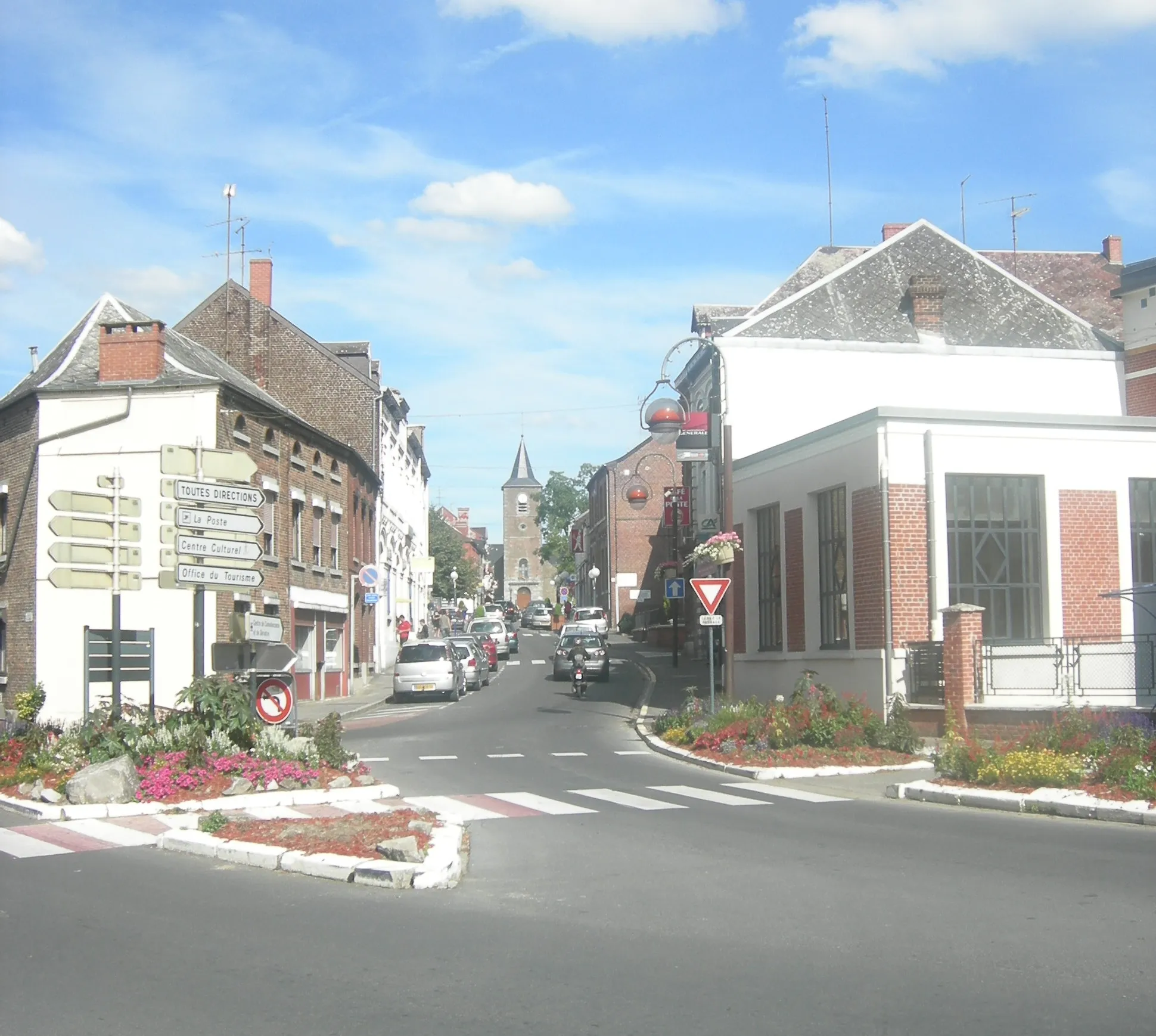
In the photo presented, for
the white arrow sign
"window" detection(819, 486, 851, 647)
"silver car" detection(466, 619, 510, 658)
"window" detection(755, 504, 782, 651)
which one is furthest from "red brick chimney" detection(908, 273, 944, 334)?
"silver car" detection(466, 619, 510, 658)

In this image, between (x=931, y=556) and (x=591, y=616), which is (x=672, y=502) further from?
(x=931, y=556)

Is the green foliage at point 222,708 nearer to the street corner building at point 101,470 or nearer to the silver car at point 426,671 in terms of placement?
the street corner building at point 101,470

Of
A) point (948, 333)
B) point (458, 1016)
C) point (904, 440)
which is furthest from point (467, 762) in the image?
point (948, 333)

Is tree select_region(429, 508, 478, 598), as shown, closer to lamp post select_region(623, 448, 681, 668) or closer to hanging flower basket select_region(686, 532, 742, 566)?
lamp post select_region(623, 448, 681, 668)

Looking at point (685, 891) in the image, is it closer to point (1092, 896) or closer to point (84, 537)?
point (1092, 896)

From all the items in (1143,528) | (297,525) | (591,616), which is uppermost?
(297,525)

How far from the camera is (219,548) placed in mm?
15328

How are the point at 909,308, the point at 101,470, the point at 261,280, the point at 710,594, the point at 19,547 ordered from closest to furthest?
the point at 710,594 → the point at 101,470 → the point at 19,547 → the point at 909,308 → the point at 261,280

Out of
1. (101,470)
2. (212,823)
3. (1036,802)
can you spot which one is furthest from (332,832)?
(101,470)

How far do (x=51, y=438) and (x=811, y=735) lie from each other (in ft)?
62.5

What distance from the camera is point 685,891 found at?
28.6 feet

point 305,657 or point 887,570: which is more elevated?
point 887,570

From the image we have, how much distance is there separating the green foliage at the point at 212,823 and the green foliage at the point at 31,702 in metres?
14.4

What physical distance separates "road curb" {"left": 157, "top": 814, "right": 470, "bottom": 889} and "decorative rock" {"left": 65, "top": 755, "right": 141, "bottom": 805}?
7.43ft
